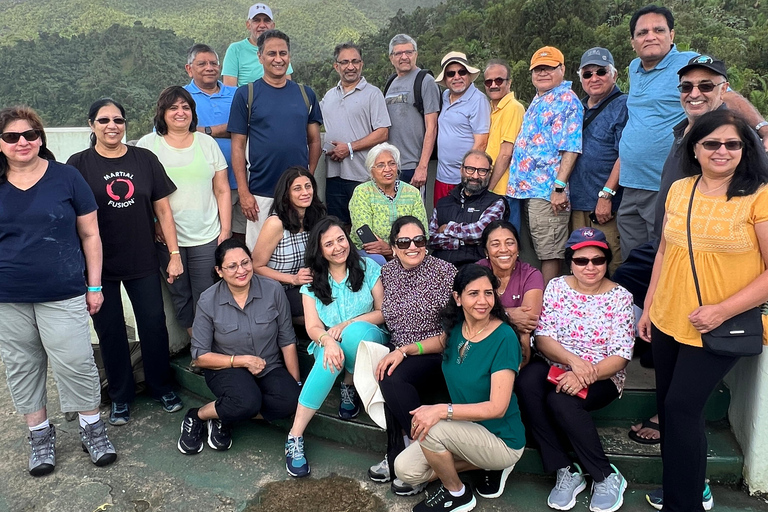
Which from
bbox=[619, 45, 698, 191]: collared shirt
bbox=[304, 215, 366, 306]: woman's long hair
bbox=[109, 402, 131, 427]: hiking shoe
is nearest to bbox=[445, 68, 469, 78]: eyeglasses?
bbox=[619, 45, 698, 191]: collared shirt

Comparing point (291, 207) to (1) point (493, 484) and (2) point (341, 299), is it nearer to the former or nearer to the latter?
(2) point (341, 299)

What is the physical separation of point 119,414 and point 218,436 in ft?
2.60

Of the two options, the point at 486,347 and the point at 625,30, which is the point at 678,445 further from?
the point at 625,30

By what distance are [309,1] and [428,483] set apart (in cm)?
6438

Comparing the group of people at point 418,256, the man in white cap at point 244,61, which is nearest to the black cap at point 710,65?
the group of people at point 418,256

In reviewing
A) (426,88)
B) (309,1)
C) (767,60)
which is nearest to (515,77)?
(767,60)

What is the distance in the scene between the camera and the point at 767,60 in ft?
56.2

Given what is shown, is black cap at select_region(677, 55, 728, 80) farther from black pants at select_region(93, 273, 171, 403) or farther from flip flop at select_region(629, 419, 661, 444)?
black pants at select_region(93, 273, 171, 403)

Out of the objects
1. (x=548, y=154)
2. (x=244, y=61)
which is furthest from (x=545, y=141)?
(x=244, y=61)

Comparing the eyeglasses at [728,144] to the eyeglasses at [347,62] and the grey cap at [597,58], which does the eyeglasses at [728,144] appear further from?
the eyeglasses at [347,62]

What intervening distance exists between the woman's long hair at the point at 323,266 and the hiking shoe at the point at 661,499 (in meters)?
1.85

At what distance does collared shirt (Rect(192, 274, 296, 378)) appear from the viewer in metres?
3.46

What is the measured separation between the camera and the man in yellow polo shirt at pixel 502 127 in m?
4.10

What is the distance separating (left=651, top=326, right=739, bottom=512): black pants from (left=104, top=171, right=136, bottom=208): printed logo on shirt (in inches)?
114
